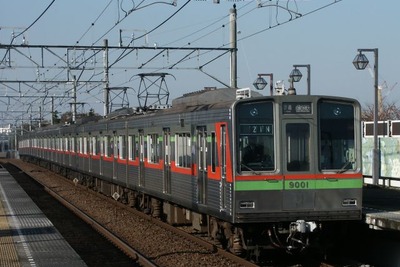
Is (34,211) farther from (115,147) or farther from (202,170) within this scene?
(202,170)

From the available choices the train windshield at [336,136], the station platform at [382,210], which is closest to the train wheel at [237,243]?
the train windshield at [336,136]

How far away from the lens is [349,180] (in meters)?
11.9

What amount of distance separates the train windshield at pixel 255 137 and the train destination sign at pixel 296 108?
9.5 inches

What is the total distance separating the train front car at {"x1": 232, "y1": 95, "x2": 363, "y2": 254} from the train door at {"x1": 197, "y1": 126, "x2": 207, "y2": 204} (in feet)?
4.70

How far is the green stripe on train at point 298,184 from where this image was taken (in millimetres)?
11469

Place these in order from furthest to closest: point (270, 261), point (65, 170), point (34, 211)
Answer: point (65, 170), point (34, 211), point (270, 261)

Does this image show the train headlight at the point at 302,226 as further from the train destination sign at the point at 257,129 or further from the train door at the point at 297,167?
the train destination sign at the point at 257,129

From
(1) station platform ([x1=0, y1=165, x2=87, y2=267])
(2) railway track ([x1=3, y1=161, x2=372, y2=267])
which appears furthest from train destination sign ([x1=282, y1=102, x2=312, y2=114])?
(1) station platform ([x1=0, y1=165, x2=87, y2=267])

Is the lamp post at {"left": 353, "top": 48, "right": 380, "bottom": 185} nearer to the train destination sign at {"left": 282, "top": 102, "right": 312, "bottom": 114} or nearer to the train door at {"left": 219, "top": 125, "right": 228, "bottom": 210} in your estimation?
the train destination sign at {"left": 282, "top": 102, "right": 312, "bottom": 114}

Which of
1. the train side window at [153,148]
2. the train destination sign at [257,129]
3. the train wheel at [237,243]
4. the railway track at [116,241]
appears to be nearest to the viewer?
the train destination sign at [257,129]

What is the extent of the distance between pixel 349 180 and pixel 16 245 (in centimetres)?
616

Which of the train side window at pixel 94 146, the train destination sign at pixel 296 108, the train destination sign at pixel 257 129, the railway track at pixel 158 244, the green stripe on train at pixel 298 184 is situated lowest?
the railway track at pixel 158 244

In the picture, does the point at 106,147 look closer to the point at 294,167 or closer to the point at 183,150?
the point at 183,150

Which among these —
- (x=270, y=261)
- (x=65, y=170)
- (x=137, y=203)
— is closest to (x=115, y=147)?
(x=137, y=203)
